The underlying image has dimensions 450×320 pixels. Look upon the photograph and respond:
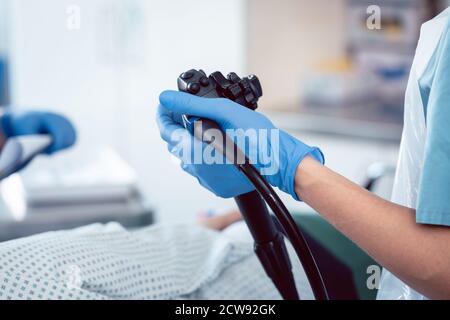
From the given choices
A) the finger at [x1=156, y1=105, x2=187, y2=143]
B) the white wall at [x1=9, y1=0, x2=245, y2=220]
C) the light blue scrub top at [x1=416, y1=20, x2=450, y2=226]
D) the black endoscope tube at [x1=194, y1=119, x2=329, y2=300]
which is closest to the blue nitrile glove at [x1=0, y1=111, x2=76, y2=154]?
the finger at [x1=156, y1=105, x2=187, y2=143]

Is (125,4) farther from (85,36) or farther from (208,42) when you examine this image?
(208,42)

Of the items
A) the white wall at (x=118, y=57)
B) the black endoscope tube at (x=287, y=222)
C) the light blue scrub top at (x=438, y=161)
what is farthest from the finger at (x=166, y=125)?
the white wall at (x=118, y=57)

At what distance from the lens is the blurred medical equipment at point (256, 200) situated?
0.69 meters

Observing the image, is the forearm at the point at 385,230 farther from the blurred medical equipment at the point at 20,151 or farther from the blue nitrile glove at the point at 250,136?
the blurred medical equipment at the point at 20,151

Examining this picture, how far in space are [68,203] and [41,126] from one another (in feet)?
1.08

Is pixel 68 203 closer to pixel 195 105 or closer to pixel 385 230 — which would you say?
pixel 195 105

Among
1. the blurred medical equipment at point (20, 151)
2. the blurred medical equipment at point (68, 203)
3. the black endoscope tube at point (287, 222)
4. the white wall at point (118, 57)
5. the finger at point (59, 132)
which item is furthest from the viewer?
the white wall at point (118, 57)

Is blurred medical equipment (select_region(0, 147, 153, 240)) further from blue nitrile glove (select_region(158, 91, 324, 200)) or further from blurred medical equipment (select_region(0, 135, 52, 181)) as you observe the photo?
blue nitrile glove (select_region(158, 91, 324, 200))

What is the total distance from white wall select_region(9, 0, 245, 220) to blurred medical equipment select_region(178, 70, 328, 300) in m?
1.78

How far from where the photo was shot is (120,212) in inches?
63.2

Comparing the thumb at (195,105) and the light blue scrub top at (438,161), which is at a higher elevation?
the thumb at (195,105)

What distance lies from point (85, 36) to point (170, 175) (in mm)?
710

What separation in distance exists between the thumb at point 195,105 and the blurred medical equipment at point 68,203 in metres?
0.91
